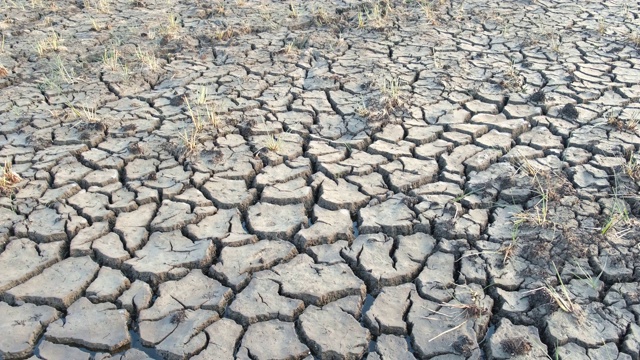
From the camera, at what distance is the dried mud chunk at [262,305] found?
112 inches

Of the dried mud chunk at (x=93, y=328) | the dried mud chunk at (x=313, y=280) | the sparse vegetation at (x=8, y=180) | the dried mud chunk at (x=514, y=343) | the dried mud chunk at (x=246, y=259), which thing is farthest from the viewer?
the sparse vegetation at (x=8, y=180)

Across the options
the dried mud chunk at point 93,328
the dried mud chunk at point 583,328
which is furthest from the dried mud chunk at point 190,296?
the dried mud chunk at point 583,328

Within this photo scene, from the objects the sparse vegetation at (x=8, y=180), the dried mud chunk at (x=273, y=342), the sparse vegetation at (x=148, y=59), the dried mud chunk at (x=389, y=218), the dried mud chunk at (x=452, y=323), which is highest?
the sparse vegetation at (x=148, y=59)

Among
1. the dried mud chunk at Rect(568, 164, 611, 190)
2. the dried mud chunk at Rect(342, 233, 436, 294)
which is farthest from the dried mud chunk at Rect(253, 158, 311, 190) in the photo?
the dried mud chunk at Rect(568, 164, 611, 190)

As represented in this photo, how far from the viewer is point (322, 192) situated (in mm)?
3672

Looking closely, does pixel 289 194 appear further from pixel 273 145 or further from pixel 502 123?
pixel 502 123

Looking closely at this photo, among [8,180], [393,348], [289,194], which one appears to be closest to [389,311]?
[393,348]

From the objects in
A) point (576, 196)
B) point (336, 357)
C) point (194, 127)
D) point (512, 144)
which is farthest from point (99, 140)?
point (576, 196)

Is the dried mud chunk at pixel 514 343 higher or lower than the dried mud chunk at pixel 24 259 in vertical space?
lower

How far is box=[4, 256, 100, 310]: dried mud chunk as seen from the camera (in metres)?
2.94

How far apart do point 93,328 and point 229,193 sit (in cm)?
114

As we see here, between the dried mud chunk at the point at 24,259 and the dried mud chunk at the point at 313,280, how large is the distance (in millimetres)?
1018

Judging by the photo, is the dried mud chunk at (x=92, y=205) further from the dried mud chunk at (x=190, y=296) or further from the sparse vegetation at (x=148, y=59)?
the sparse vegetation at (x=148, y=59)

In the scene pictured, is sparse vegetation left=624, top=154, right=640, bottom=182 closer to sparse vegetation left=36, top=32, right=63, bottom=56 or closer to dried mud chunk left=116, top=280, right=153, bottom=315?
dried mud chunk left=116, top=280, right=153, bottom=315
